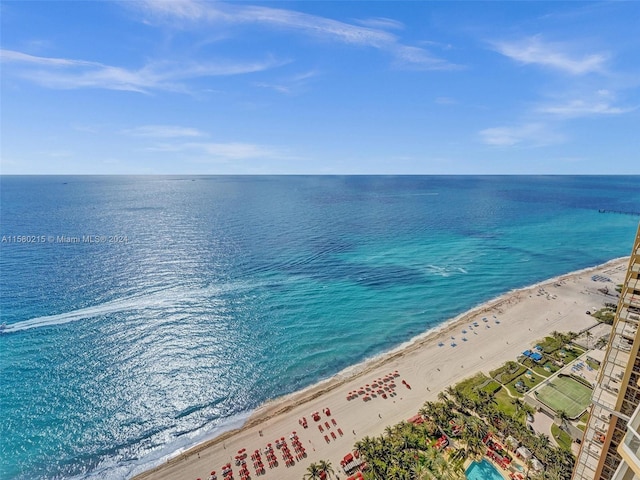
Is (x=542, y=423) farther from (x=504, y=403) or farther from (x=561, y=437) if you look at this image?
(x=504, y=403)

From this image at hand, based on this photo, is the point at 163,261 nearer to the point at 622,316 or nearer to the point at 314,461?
the point at 314,461

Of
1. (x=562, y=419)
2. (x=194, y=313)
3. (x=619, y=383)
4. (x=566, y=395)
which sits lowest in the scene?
(x=566, y=395)

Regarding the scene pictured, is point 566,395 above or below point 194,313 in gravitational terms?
below

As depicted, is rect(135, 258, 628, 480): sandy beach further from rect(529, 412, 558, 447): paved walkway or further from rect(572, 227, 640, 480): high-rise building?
rect(572, 227, 640, 480): high-rise building

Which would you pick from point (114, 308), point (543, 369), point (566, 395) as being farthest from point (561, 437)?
point (114, 308)

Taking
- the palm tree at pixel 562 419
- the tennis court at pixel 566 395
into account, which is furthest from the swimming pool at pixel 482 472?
the tennis court at pixel 566 395

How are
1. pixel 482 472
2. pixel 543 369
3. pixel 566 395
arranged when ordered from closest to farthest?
pixel 482 472 → pixel 566 395 → pixel 543 369
